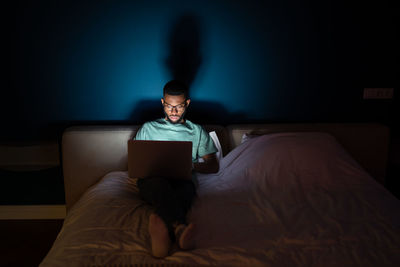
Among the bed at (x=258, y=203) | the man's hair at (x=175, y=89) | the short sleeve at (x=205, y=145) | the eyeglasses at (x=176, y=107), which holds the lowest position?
the bed at (x=258, y=203)

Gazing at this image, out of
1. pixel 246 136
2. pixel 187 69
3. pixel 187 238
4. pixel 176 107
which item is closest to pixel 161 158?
pixel 176 107

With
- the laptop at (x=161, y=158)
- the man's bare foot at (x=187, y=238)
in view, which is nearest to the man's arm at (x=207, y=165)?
the laptop at (x=161, y=158)

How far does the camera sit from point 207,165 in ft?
6.39

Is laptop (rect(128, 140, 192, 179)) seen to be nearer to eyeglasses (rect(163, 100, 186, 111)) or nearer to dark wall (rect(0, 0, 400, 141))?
eyeglasses (rect(163, 100, 186, 111))

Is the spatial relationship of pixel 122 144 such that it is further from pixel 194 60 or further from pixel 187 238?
pixel 187 238

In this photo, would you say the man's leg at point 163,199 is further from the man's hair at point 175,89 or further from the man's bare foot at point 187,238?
the man's hair at point 175,89

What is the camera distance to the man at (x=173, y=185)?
3.80 feet

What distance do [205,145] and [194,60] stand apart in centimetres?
69

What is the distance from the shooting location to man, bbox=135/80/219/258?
1.16m

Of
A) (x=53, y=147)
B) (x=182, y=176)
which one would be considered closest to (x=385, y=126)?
(x=182, y=176)

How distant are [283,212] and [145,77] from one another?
1.37 meters

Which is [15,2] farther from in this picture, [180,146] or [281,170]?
[281,170]

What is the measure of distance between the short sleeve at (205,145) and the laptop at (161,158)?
14.9 inches

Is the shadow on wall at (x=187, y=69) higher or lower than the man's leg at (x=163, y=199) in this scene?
higher
